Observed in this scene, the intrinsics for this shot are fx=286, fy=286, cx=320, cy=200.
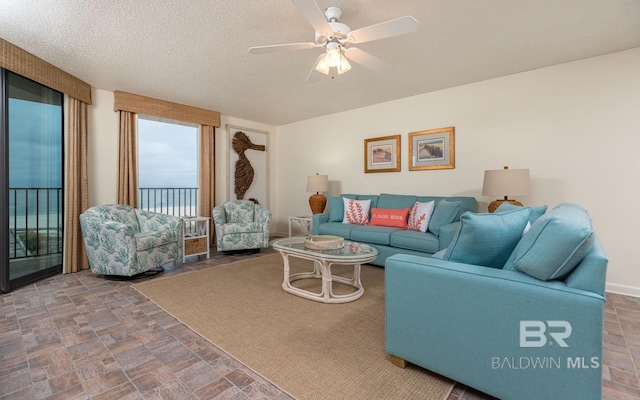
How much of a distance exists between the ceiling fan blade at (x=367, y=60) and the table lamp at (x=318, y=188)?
8.47ft

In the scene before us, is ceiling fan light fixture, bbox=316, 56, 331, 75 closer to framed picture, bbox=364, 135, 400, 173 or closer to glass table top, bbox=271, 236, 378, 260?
glass table top, bbox=271, 236, 378, 260

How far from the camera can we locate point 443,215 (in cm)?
342

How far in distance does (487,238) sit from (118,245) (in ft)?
11.4

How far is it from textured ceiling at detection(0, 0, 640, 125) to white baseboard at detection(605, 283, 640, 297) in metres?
2.35

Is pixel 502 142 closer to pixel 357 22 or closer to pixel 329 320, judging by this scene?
pixel 357 22

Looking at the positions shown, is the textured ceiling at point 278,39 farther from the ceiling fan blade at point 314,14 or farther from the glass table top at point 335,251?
the glass table top at point 335,251

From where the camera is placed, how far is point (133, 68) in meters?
3.21

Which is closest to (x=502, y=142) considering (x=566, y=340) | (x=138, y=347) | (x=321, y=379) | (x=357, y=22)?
(x=357, y=22)

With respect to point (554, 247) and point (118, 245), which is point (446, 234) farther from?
point (118, 245)

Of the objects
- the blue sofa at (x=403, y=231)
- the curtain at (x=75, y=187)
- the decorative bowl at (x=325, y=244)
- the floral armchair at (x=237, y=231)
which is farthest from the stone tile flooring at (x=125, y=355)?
the floral armchair at (x=237, y=231)

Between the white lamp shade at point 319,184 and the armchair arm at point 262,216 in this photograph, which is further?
the white lamp shade at point 319,184

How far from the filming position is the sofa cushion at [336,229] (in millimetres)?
3953

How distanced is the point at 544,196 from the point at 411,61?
7.09 ft

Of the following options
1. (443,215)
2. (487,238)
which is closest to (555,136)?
(443,215)
